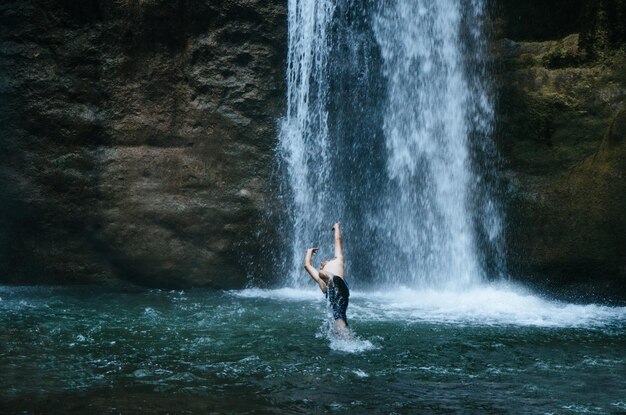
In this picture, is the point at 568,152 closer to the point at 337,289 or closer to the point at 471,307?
the point at 471,307

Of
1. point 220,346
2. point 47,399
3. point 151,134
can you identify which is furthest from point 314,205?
point 47,399

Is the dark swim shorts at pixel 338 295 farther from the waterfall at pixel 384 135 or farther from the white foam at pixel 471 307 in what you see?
the waterfall at pixel 384 135

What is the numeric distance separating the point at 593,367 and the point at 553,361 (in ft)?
1.40

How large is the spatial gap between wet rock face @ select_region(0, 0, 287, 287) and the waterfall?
680mm

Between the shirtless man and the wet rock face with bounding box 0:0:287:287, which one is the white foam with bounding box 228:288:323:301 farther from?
the shirtless man

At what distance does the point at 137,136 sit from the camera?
13.2m

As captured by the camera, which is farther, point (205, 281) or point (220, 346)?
point (205, 281)

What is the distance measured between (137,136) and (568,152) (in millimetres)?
7882

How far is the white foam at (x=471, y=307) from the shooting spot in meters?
10.2

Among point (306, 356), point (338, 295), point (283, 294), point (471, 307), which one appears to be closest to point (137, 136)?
point (283, 294)

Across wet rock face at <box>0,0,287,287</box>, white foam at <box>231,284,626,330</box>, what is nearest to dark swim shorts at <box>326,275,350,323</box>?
white foam at <box>231,284,626,330</box>

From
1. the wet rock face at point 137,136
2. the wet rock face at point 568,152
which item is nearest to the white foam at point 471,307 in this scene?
the wet rock face at point 568,152

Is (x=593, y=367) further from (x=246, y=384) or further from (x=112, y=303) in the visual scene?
(x=112, y=303)

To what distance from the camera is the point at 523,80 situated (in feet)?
42.7
